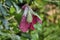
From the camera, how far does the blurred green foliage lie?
1818 millimetres

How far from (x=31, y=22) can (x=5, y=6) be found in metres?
0.22

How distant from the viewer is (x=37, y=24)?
6.59 feet

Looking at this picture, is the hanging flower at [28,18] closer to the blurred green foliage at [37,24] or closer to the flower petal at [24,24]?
the flower petal at [24,24]

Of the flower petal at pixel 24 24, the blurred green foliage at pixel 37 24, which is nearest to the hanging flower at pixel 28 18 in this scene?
the flower petal at pixel 24 24

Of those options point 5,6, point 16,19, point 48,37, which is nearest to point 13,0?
point 5,6

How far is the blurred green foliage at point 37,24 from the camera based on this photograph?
182cm

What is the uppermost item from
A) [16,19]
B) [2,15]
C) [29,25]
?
[16,19]

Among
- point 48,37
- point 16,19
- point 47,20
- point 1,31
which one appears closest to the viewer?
point 1,31

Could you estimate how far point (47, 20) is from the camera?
3676mm

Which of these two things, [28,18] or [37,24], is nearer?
[28,18]

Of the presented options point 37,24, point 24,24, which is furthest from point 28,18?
point 37,24

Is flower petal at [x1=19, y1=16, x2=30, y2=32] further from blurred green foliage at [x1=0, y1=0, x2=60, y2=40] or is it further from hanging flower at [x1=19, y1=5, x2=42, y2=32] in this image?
blurred green foliage at [x1=0, y1=0, x2=60, y2=40]

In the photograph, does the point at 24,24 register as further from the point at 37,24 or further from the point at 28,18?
the point at 37,24

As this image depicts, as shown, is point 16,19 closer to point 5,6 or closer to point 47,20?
point 5,6
